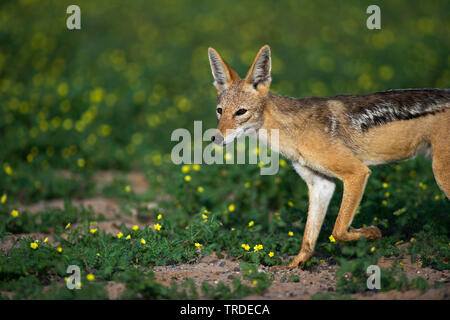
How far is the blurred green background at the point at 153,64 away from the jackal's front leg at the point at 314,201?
3.46 meters

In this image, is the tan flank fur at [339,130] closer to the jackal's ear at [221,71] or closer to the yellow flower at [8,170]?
the jackal's ear at [221,71]

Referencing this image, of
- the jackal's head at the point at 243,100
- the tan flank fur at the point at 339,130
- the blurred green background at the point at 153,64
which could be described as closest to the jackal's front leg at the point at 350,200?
the tan flank fur at the point at 339,130

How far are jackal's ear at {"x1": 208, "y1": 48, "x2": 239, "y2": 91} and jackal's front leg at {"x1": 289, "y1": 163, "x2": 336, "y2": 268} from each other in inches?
48.3

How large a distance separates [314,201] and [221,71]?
71.5 inches

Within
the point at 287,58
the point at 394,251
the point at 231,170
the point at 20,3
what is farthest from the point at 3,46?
the point at 394,251

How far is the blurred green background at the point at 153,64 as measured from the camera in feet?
31.4

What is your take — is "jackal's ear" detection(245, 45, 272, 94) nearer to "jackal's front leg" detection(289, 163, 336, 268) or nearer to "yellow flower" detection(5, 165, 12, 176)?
"jackal's front leg" detection(289, 163, 336, 268)

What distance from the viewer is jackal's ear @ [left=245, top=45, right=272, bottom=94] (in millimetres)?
5535

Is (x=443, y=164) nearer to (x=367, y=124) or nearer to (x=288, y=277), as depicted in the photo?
(x=367, y=124)

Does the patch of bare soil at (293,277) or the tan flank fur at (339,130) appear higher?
the tan flank fur at (339,130)

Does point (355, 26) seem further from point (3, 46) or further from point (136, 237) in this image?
point (136, 237)

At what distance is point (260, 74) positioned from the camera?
5637mm
